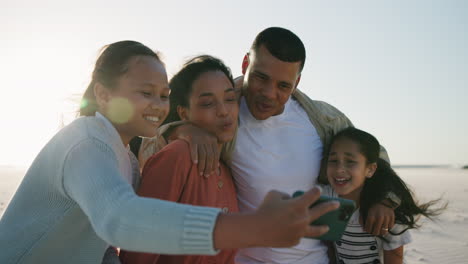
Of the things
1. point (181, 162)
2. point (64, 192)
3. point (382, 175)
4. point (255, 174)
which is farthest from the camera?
point (382, 175)

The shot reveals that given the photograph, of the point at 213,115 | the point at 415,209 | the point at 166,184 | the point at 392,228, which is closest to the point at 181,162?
the point at 166,184

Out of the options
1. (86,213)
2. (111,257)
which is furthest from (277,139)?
(86,213)

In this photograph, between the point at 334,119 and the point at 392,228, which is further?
the point at 334,119

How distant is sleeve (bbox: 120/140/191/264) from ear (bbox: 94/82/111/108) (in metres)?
0.48

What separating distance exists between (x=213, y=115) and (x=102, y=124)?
1059 mm

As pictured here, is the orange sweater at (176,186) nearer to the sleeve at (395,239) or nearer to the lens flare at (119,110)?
the lens flare at (119,110)

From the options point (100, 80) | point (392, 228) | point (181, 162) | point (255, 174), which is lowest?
point (392, 228)

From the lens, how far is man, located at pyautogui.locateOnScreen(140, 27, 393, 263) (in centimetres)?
329

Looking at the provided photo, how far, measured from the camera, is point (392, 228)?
133 inches

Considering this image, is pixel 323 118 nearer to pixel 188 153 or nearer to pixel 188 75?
pixel 188 75

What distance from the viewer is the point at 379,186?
349 cm

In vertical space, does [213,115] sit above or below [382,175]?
above

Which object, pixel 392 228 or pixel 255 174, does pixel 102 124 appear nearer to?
pixel 255 174

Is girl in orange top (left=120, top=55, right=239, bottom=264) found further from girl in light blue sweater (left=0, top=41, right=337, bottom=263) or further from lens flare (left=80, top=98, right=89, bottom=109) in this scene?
lens flare (left=80, top=98, right=89, bottom=109)
